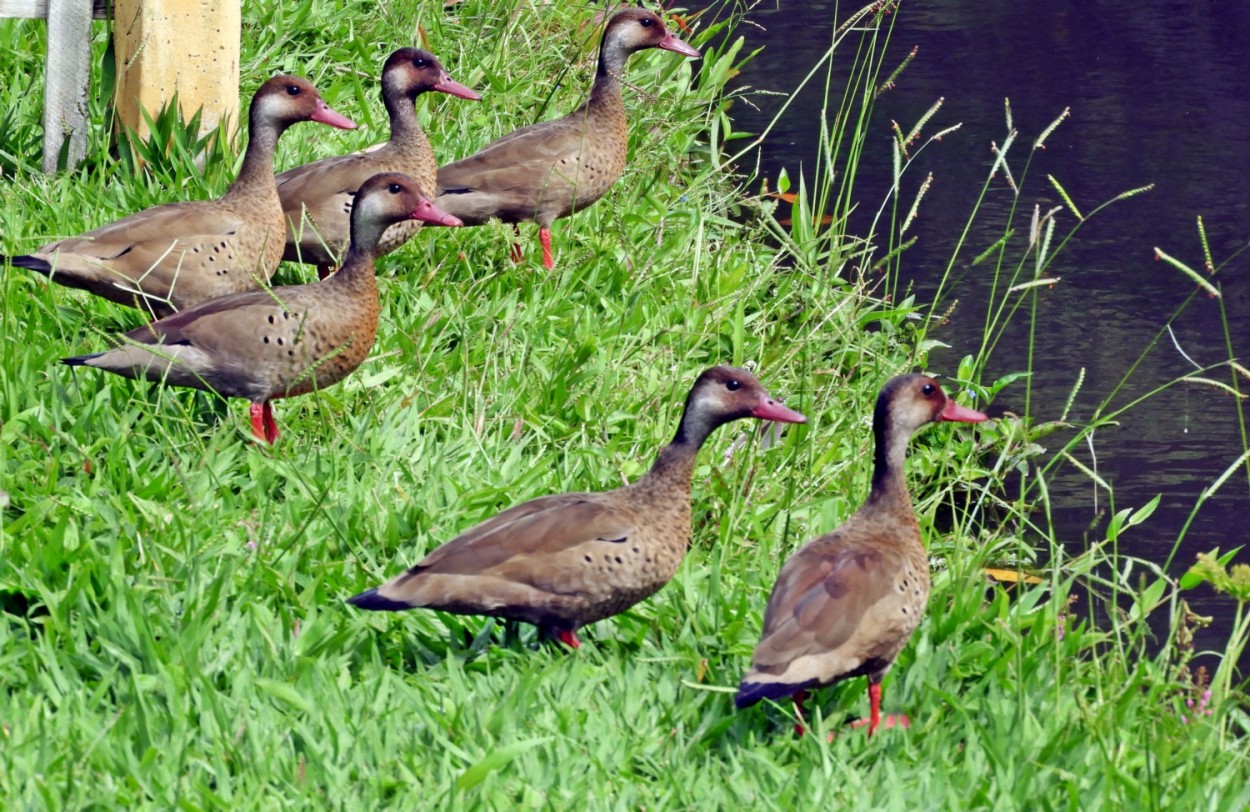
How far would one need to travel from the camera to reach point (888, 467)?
4.23 m

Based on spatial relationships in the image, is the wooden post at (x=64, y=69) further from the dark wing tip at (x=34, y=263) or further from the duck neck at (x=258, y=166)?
the dark wing tip at (x=34, y=263)

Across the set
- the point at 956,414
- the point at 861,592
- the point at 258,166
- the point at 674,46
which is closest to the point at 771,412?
the point at 956,414

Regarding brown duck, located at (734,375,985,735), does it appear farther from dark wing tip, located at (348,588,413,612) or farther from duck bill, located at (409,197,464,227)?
duck bill, located at (409,197,464,227)

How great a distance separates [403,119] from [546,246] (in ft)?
2.32

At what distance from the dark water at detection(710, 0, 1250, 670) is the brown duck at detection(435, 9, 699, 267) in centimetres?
136

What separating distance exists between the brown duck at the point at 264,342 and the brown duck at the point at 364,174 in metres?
0.68

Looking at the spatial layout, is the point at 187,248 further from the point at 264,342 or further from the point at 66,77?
the point at 66,77

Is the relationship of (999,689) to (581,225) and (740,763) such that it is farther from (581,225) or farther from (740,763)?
(581,225)

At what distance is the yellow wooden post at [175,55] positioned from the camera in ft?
20.6

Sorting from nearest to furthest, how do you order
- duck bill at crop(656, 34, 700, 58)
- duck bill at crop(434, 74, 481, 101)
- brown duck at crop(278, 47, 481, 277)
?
brown duck at crop(278, 47, 481, 277) → duck bill at crop(434, 74, 481, 101) → duck bill at crop(656, 34, 700, 58)

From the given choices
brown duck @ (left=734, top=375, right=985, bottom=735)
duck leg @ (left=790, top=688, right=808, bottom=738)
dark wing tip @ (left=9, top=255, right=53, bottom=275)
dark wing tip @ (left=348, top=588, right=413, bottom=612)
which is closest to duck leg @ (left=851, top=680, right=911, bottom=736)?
brown duck @ (left=734, top=375, right=985, bottom=735)

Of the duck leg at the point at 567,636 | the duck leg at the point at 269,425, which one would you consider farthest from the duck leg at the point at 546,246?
the duck leg at the point at 567,636

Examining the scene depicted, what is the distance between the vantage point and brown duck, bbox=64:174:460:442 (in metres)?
4.74

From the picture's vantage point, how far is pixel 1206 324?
659 centimetres
